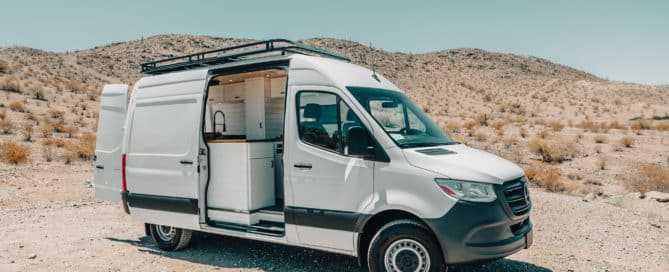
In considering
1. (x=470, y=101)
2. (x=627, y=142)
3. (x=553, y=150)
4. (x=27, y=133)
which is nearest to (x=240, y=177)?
(x=553, y=150)

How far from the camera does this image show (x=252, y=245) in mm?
7875

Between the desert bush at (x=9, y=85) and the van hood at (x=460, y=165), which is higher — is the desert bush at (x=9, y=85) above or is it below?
above

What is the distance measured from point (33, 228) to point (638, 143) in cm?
2518

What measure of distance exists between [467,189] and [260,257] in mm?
3511

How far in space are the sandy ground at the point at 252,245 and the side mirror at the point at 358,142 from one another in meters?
1.94

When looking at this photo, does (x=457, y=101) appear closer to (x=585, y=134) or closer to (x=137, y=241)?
(x=585, y=134)

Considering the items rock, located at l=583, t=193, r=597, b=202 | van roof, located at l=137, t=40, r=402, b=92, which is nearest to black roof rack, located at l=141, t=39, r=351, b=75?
van roof, located at l=137, t=40, r=402, b=92

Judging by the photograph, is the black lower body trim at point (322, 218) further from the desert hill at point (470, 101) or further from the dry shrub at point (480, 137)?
the dry shrub at point (480, 137)

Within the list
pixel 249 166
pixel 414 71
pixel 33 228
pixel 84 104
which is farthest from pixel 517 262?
pixel 414 71

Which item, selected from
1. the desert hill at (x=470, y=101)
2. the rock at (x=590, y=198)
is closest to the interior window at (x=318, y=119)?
the rock at (x=590, y=198)

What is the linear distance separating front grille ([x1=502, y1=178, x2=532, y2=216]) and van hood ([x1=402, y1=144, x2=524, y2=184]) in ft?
0.25

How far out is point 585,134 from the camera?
2700cm

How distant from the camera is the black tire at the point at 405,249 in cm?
508

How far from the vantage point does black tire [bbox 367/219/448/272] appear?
200 inches
